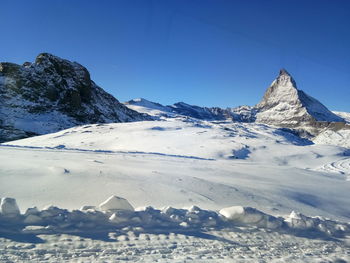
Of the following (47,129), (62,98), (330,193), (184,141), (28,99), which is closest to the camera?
(330,193)

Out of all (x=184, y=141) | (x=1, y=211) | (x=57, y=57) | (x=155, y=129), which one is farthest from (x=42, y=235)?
(x=57, y=57)

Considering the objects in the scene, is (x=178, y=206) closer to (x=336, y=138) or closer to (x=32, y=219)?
(x=32, y=219)

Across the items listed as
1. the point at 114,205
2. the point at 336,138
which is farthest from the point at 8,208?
the point at 336,138

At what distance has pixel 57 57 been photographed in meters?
70.4

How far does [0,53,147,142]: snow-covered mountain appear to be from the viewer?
154 feet

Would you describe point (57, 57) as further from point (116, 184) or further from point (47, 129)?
point (116, 184)

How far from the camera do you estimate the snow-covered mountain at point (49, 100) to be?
46.8m

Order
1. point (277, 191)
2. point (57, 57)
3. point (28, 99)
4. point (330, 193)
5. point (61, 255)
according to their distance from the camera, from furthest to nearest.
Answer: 1. point (57, 57)
2. point (28, 99)
3. point (330, 193)
4. point (277, 191)
5. point (61, 255)

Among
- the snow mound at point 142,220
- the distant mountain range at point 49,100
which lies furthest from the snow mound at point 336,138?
the snow mound at point 142,220

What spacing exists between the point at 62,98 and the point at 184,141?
51.4 m

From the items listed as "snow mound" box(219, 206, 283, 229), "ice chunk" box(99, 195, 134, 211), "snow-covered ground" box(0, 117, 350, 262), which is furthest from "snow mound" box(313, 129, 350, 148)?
"ice chunk" box(99, 195, 134, 211)

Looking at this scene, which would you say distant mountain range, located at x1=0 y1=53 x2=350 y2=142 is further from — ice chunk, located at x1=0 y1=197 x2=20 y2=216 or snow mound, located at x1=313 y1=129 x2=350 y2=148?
snow mound, located at x1=313 y1=129 x2=350 y2=148

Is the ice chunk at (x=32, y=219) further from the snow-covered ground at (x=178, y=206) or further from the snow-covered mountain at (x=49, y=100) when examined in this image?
the snow-covered mountain at (x=49, y=100)

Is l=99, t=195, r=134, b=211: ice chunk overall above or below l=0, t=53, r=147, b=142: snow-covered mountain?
below
